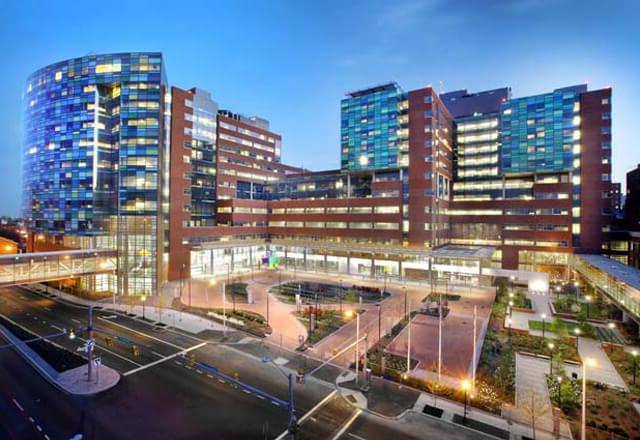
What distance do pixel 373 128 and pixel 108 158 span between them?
6629 cm

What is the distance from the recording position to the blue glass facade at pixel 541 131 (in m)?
82.2

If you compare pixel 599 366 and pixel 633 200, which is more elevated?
pixel 633 200

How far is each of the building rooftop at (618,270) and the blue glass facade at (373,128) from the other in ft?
153

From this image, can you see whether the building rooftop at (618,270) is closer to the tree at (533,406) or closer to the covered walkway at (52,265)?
the tree at (533,406)

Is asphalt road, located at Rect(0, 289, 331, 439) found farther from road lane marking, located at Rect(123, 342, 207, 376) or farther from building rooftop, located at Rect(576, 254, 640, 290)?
building rooftop, located at Rect(576, 254, 640, 290)

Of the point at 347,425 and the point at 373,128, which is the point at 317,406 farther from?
the point at 373,128

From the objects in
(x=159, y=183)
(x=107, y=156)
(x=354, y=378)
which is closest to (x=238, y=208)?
(x=159, y=183)

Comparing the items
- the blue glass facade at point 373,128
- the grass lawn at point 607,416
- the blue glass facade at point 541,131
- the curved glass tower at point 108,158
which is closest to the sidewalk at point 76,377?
the curved glass tower at point 108,158

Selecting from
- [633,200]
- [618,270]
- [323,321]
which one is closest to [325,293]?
[323,321]

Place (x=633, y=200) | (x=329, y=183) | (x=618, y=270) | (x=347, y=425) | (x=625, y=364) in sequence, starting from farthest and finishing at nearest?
(x=329, y=183), (x=633, y=200), (x=618, y=270), (x=625, y=364), (x=347, y=425)

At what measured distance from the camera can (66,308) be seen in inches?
2146

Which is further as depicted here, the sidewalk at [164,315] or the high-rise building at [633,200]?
the high-rise building at [633,200]

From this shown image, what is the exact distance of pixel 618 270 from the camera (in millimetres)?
54438

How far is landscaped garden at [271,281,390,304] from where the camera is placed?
59.3 m
